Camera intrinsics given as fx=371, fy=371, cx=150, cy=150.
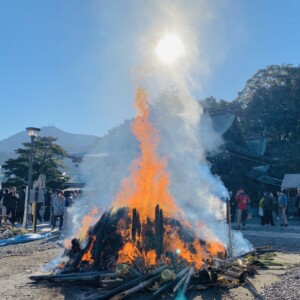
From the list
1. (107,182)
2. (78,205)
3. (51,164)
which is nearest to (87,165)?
(51,164)

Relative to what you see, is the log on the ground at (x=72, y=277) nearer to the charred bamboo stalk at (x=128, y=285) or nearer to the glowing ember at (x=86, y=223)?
the charred bamboo stalk at (x=128, y=285)

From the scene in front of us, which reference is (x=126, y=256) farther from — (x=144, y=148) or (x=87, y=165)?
(x=87, y=165)

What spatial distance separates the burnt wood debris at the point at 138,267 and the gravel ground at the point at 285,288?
608mm

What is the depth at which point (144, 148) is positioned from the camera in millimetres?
9844

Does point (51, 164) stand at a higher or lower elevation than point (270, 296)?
higher

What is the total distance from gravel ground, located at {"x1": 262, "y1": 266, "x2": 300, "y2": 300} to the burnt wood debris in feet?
1.99

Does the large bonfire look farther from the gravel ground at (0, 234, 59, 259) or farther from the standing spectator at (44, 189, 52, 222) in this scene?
the standing spectator at (44, 189, 52, 222)

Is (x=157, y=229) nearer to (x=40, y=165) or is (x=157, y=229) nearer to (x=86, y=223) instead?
(x=86, y=223)

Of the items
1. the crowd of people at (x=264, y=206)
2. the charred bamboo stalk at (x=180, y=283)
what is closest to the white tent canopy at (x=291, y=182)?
the crowd of people at (x=264, y=206)

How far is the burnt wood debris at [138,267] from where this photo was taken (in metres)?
6.45

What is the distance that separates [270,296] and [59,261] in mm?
5129

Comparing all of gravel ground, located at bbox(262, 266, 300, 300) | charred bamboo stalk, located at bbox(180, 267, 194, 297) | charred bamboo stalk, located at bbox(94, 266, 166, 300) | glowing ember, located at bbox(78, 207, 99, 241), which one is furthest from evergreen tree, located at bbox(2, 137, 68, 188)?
gravel ground, located at bbox(262, 266, 300, 300)

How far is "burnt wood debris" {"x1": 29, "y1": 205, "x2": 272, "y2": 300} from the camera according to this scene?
6445 mm

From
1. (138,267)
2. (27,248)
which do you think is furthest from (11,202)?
(138,267)
